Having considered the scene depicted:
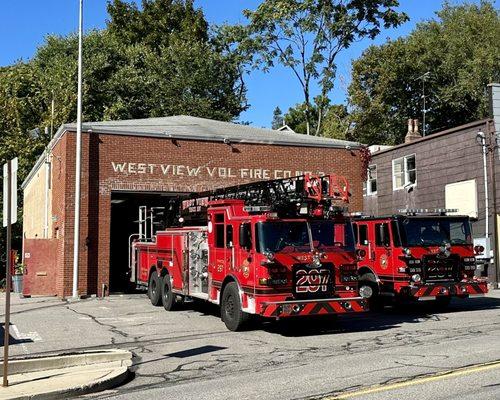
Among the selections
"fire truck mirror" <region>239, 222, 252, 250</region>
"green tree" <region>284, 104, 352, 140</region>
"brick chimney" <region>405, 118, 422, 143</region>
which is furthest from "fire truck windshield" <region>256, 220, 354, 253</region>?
"green tree" <region>284, 104, 352, 140</region>

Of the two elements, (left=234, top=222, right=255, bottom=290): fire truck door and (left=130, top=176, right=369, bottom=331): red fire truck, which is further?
(left=234, top=222, right=255, bottom=290): fire truck door

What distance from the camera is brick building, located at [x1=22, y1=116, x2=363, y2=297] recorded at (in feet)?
69.3

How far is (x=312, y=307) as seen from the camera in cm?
1186

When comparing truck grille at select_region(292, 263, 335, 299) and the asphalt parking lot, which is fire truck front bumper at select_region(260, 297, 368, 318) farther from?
the asphalt parking lot

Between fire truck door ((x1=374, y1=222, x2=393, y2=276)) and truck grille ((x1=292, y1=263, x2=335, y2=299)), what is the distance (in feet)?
10.6

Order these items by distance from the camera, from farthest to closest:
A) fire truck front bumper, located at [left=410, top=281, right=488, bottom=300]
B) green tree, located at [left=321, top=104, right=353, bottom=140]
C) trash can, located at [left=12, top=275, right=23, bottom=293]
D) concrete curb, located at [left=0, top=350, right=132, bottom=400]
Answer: green tree, located at [left=321, top=104, right=353, bottom=140] < trash can, located at [left=12, top=275, right=23, bottom=293] < fire truck front bumper, located at [left=410, top=281, right=488, bottom=300] < concrete curb, located at [left=0, top=350, right=132, bottom=400]

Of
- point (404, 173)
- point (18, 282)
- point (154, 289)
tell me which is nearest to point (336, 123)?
point (404, 173)

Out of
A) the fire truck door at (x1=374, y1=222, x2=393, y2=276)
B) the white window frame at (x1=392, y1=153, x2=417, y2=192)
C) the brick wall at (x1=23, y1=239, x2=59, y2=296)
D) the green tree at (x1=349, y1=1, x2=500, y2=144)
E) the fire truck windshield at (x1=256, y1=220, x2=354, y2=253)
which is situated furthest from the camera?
the green tree at (x1=349, y1=1, x2=500, y2=144)

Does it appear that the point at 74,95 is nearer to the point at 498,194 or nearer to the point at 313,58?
the point at 313,58

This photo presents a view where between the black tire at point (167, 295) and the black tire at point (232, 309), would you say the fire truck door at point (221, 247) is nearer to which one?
the black tire at point (232, 309)

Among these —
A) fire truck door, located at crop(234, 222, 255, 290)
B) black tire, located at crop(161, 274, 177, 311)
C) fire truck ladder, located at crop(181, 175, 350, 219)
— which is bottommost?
black tire, located at crop(161, 274, 177, 311)

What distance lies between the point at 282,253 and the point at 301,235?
62cm

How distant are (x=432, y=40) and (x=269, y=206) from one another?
33.8 meters

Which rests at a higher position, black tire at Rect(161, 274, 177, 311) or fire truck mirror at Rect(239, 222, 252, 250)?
fire truck mirror at Rect(239, 222, 252, 250)
